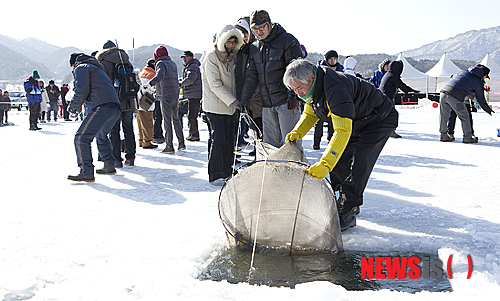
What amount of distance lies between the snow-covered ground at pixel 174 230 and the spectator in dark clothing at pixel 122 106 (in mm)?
362

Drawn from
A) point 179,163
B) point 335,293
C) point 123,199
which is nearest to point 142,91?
point 179,163

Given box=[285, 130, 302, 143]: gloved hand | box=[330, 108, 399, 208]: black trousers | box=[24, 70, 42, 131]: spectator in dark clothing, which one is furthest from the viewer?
box=[24, 70, 42, 131]: spectator in dark clothing

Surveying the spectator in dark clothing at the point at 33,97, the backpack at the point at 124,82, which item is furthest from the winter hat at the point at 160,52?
the spectator in dark clothing at the point at 33,97

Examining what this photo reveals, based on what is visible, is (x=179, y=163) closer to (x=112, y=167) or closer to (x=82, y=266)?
(x=112, y=167)

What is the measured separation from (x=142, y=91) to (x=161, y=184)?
259 centimetres

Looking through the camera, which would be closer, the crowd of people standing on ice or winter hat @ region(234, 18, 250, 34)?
the crowd of people standing on ice

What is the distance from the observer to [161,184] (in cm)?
452

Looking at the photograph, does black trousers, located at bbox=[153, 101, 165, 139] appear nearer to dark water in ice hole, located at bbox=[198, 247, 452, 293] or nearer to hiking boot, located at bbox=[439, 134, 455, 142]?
dark water in ice hole, located at bbox=[198, 247, 452, 293]

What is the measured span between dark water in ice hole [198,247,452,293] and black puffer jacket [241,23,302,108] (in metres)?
1.78

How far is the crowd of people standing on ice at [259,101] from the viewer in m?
2.42

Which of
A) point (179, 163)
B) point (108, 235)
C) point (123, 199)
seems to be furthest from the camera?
point (179, 163)

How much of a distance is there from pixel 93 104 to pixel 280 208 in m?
3.27

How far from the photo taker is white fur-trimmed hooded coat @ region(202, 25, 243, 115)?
153 inches

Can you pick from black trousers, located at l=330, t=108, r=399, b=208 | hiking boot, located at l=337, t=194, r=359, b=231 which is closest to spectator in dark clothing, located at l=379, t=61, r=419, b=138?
black trousers, located at l=330, t=108, r=399, b=208
